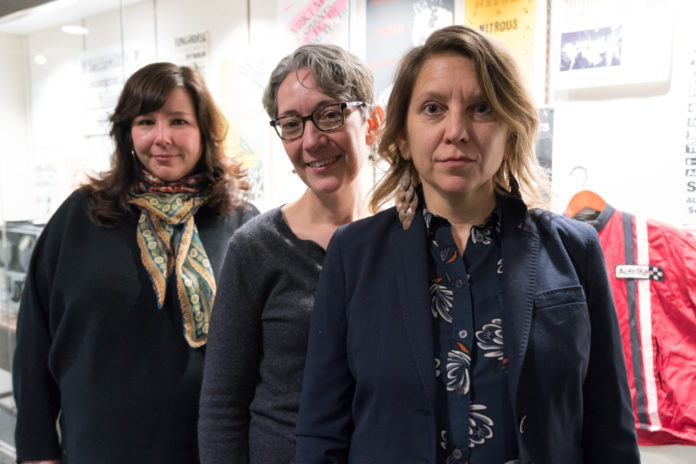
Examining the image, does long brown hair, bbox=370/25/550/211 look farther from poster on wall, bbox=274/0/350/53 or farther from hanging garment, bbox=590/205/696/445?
poster on wall, bbox=274/0/350/53

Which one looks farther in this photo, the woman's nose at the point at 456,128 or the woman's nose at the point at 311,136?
the woman's nose at the point at 311,136

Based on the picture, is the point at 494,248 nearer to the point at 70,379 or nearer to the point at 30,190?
the point at 70,379

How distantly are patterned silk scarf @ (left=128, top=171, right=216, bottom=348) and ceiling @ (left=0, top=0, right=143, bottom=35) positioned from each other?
131 cm

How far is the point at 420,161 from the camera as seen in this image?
1060mm

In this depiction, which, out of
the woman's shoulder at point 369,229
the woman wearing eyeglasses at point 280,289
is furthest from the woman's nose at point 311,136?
the woman's shoulder at point 369,229

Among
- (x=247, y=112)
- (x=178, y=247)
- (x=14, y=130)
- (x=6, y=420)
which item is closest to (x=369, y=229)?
(x=178, y=247)

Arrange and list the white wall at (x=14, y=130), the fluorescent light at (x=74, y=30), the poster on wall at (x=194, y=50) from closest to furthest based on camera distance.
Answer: the poster on wall at (x=194, y=50), the fluorescent light at (x=74, y=30), the white wall at (x=14, y=130)

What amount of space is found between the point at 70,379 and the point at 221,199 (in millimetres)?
729

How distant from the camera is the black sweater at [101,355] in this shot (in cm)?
165

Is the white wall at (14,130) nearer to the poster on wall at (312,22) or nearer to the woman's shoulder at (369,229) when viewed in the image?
the poster on wall at (312,22)

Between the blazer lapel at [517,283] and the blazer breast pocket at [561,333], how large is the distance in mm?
28

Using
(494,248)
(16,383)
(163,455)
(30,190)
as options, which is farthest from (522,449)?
(30,190)

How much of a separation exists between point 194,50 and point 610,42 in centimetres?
190

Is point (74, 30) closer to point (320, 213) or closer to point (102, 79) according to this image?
point (102, 79)
